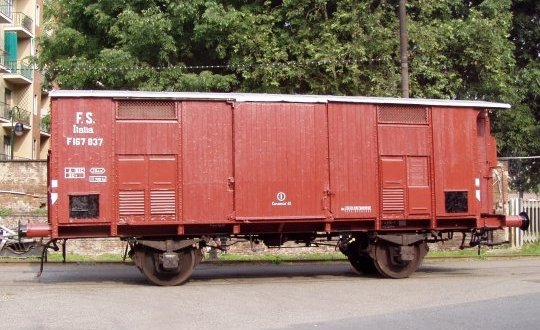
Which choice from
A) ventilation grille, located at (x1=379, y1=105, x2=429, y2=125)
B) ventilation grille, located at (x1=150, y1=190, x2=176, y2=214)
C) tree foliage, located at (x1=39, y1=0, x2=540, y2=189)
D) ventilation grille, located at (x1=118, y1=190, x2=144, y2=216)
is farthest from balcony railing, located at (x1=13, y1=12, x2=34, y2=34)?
ventilation grille, located at (x1=379, y1=105, x2=429, y2=125)

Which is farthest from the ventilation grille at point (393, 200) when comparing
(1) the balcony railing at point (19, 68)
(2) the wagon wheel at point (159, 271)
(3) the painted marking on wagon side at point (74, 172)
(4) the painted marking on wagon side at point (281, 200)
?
(1) the balcony railing at point (19, 68)

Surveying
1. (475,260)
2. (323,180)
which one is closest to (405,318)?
(323,180)

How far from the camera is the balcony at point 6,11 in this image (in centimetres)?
3922

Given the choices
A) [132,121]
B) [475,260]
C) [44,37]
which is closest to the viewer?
[132,121]

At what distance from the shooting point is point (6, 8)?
41375mm

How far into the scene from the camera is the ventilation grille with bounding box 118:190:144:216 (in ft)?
44.1

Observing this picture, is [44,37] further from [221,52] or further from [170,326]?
[170,326]

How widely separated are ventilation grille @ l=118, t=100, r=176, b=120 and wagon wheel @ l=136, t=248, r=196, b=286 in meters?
2.51

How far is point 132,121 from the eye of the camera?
13633 mm

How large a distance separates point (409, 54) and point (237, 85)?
5.72 m

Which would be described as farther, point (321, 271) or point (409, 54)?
point (409, 54)

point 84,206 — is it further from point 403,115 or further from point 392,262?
point 403,115

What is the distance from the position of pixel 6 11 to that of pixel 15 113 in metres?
5.77

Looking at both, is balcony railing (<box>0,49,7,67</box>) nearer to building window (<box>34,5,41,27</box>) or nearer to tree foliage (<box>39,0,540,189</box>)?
building window (<box>34,5,41,27</box>)
